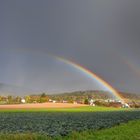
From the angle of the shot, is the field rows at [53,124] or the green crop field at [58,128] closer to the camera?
the green crop field at [58,128]

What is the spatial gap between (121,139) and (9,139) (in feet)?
30.5

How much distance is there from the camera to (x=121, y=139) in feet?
83.7

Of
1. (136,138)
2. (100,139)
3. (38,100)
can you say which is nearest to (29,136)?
(100,139)

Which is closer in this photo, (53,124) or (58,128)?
(58,128)

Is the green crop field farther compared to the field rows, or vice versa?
the field rows

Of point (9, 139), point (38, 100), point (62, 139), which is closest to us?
point (9, 139)

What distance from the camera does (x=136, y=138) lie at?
2658 cm

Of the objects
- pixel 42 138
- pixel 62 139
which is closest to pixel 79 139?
pixel 62 139

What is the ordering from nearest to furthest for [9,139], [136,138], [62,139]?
[9,139] → [62,139] → [136,138]

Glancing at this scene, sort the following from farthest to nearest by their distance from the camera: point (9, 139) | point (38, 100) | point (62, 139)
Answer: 1. point (38, 100)
2. point (62, 139)
3. point (9, 139)

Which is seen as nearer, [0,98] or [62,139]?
[62,139]

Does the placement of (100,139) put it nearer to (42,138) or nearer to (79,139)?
(79,139)

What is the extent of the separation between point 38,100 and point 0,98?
2640 cm

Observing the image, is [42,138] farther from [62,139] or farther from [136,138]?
[136,138]
